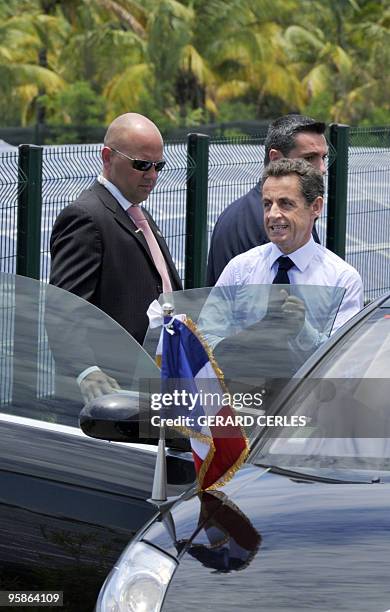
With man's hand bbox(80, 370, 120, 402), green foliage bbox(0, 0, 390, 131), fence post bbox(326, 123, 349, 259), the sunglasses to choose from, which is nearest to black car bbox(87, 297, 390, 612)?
man's hand bbox(80, 370, 120, 402)

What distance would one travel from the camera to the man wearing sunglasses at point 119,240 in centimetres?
474

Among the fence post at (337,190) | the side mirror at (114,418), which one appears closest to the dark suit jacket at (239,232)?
the side mirror at (114,418)

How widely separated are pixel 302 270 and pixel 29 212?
8.46 ft

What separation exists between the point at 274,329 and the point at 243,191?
17.3 feet

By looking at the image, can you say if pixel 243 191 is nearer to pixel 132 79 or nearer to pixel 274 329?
pixel 274 329

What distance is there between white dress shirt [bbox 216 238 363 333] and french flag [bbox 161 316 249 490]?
1420 mm

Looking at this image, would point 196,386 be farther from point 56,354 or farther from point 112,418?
point 56,354

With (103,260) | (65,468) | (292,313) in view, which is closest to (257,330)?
(292,313)

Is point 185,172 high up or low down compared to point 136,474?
up

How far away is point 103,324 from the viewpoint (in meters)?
3.50

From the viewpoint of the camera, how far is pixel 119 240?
4.84 meters

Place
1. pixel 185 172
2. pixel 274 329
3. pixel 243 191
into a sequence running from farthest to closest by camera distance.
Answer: pixel 243 191
pixel 185 172
pixel 274 329

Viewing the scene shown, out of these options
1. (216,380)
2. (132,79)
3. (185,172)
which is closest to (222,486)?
(216,380)

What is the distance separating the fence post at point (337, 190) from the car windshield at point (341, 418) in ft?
19.4
